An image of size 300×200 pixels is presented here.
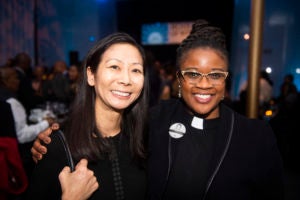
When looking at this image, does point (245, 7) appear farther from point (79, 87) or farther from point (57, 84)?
point (79, 87)

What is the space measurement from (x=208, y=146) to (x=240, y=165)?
0.69 feet

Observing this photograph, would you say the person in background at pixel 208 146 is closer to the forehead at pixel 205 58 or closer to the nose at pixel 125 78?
the forehead at pixel 205 58

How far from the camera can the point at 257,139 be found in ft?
4.66

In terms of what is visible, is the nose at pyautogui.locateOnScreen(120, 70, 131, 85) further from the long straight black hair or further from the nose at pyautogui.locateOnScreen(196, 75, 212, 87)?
the nose at pyautogui.locateOnScreen(196, 75, 212, 87)

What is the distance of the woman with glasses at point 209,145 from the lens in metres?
1.39

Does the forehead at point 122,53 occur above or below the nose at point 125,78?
above

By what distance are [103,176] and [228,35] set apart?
9.36 meters

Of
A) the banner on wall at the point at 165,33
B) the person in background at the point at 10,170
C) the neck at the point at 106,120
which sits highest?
the banner on wall at the point at 165,33

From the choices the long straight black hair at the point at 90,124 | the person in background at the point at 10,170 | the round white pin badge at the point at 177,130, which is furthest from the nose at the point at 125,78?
the person in background at the point at 10,170

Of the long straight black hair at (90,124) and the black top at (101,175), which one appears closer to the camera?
the black top at (101,175)

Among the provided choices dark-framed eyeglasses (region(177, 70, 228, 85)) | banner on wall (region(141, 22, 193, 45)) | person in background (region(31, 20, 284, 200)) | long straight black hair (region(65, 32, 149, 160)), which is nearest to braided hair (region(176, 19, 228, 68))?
person in background (region(31, 20, 284, 200))

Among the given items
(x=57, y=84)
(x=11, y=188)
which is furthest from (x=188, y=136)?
(x=57, y=84)

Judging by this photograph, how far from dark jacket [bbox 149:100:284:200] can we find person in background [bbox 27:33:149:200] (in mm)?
123

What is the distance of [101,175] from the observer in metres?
1.32
